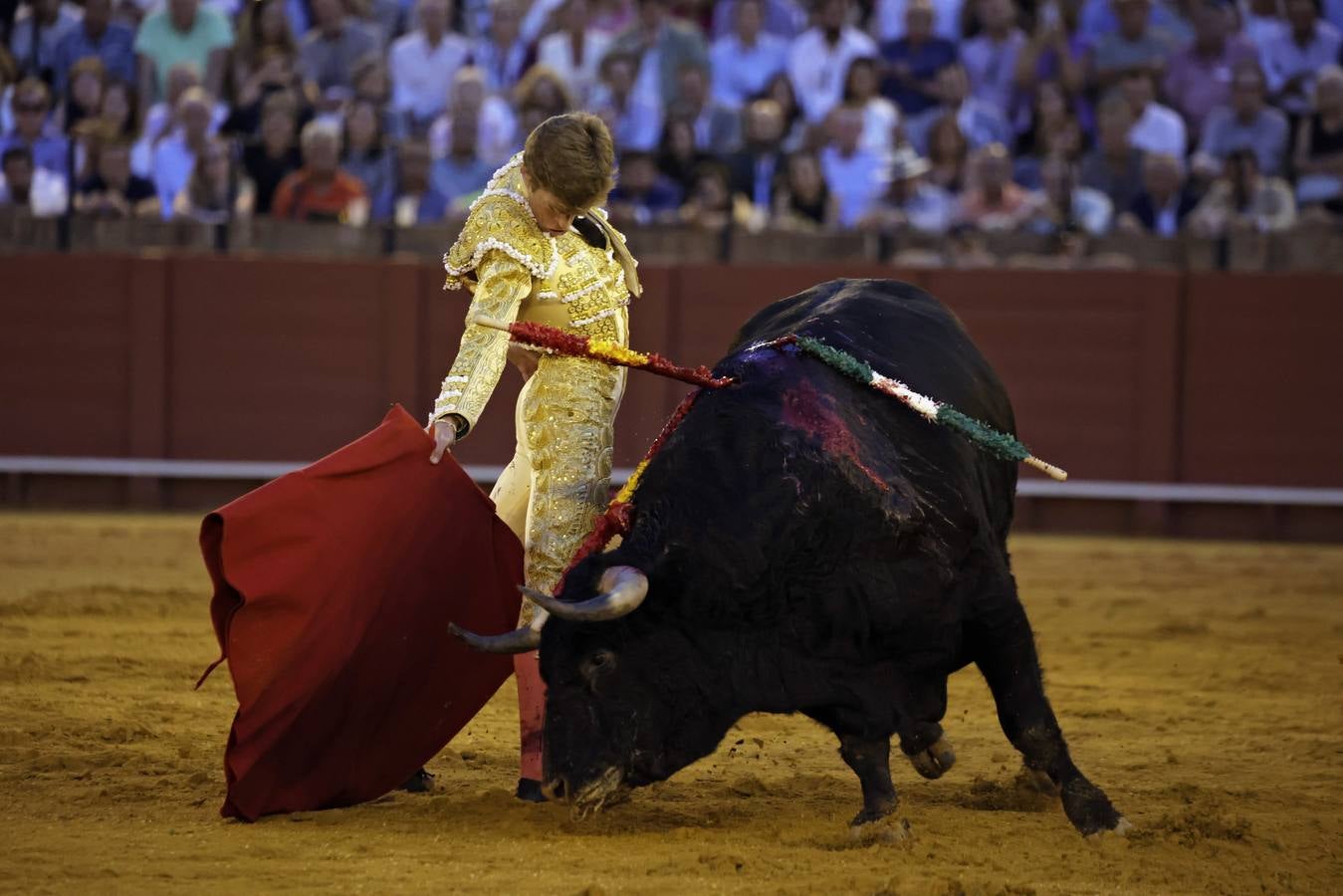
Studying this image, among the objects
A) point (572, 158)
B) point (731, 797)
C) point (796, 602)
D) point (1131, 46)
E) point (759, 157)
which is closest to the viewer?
point (796, 602)

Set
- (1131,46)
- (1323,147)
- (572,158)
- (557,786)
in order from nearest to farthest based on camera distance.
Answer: (557,786) < (572,158) < (1323,147) < (1131,46)

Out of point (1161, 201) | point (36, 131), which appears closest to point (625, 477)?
point (1161, 201)

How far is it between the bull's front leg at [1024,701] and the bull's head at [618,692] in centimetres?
61

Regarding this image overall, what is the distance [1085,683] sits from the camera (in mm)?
5266

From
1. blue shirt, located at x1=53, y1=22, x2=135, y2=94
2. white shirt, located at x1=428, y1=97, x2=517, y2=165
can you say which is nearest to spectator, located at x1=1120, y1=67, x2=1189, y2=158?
white shirt, located at x1=428, y1=97, x2=517, y2=165

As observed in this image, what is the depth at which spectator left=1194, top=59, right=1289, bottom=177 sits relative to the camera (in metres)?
8.63

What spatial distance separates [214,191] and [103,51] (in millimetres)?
1097

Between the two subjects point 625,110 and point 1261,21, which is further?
point 1261,21

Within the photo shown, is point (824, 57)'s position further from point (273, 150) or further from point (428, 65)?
point (273, 150)

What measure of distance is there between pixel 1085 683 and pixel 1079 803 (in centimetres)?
186

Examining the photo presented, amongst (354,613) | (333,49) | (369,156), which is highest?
(333,49)

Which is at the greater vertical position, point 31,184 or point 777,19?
point 777,19

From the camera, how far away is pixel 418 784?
12.5 ft

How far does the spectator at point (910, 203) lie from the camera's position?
346 inches
